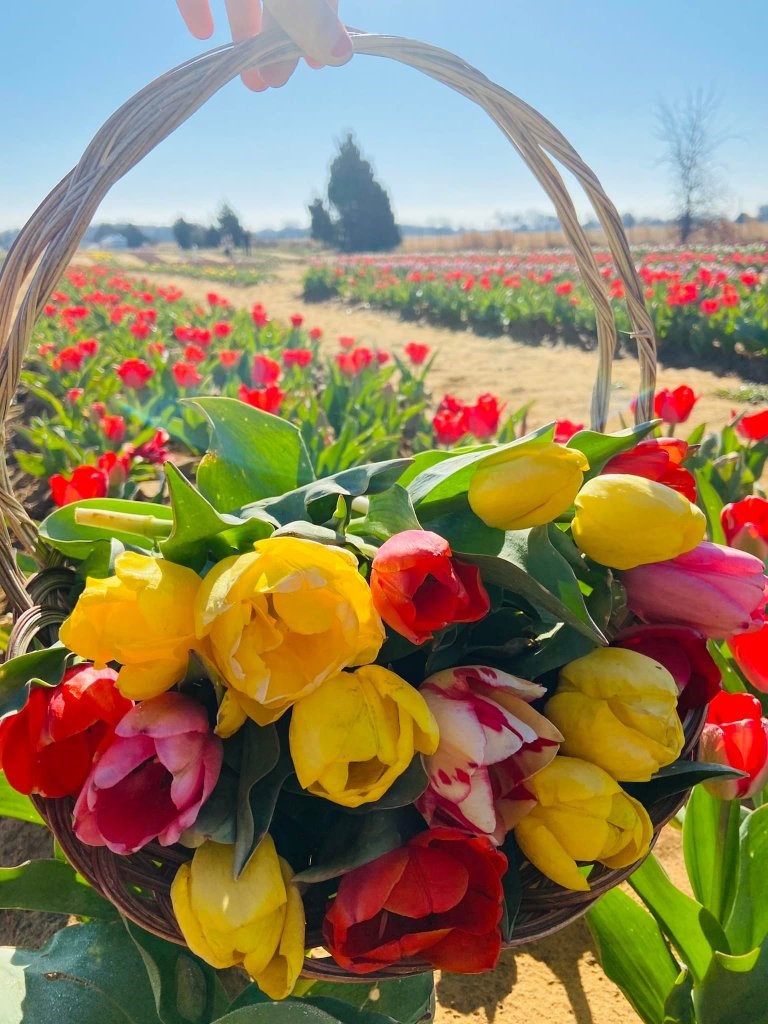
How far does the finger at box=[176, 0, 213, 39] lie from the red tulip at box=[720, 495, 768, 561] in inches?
39.6

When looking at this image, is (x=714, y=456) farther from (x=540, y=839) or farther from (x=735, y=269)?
(x=735, y=269)

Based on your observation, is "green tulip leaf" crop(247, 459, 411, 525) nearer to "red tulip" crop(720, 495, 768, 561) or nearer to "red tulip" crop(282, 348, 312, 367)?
"red tulip" crop(720, 495, 768, 561)

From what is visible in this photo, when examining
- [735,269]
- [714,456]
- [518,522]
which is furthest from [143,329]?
[735,269]

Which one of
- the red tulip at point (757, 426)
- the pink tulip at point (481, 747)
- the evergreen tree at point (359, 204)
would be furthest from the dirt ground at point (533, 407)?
the evergreen tree at point (359, 204)

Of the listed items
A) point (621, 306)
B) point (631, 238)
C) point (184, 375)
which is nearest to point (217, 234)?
point (631, 238)

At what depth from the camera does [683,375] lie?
6.79 meters

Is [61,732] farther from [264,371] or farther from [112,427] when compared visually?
[264,371]

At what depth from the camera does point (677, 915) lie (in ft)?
2.95

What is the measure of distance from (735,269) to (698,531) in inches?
514

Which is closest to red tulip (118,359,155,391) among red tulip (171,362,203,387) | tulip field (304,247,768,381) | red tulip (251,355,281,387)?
red tulip (171,362,203,387)

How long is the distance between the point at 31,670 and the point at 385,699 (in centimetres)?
30

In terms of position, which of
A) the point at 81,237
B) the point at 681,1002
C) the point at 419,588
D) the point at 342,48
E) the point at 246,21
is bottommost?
the point at 681,1002

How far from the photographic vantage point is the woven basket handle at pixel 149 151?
0.69 metres

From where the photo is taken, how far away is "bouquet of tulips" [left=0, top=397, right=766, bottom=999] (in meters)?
0.49
